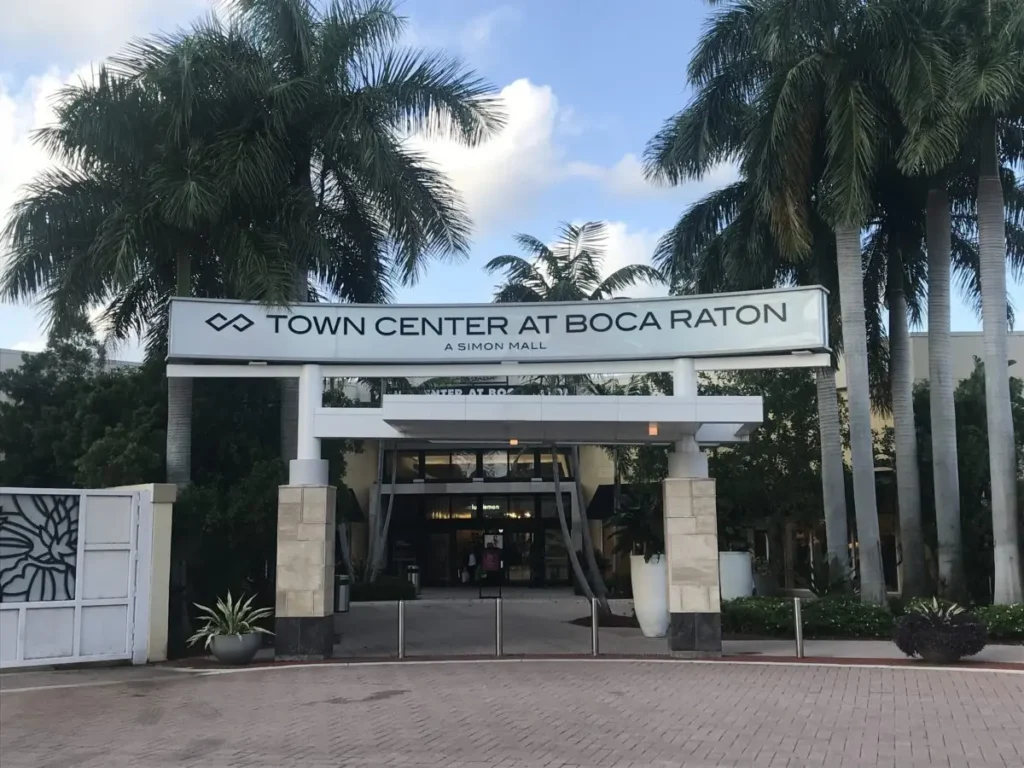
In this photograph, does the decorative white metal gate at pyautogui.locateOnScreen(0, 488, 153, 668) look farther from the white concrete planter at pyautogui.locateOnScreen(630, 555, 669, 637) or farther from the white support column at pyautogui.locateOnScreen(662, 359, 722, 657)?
the white concrete planter at pyautogui.locateOnScreen(630, 555, 669, 637)

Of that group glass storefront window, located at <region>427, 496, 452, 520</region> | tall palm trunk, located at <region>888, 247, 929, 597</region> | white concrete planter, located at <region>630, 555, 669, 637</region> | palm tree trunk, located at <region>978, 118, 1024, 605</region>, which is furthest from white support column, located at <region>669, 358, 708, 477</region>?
glass storefront window, located at <region>427, 496, 452, 520</region>

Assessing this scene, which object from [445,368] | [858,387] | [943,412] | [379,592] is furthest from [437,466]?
[445,368]

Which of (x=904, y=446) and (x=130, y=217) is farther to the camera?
(x=904, y=446)

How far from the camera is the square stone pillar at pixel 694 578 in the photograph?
14430 mm

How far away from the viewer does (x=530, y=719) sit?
971cm

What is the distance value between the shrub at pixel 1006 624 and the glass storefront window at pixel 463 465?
21.6 meters

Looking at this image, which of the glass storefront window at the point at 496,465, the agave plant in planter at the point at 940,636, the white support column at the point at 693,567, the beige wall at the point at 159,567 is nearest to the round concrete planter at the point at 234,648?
the beige wall at the point at 159,567

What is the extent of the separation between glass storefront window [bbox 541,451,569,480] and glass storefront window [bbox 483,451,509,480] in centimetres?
131

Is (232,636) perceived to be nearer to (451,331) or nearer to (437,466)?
(451,331)

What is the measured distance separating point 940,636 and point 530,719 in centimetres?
662

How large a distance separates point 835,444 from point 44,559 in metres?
14.5

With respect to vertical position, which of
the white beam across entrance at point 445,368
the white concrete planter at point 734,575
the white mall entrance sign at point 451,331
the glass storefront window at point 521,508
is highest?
the white mall entrance sign at point 451,331

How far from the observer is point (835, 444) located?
20312mm

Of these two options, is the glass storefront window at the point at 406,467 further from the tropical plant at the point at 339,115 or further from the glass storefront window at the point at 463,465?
the tropical plant at the point at 339,115
